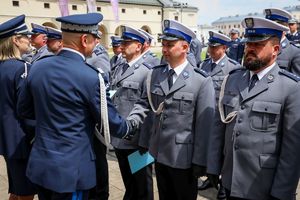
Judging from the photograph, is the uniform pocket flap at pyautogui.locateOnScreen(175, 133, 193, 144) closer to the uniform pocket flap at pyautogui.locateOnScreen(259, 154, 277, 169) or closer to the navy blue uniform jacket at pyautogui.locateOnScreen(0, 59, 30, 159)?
the uniform pocket flap at pyautogui.locateOnScreen(259, 154, 277, 169)

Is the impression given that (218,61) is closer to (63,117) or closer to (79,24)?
(79,24)

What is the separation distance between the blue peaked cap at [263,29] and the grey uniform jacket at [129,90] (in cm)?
169

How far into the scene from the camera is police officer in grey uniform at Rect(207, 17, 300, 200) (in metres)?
2.48

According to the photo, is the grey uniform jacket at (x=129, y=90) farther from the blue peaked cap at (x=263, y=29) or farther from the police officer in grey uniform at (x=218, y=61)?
the police officer in grey uniform at (x=218, y=61)

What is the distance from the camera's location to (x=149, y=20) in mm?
65375

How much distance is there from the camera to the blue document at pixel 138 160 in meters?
3.48

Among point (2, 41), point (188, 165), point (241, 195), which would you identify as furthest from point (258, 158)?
point (2, 41)

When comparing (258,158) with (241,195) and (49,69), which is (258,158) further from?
(49,69)

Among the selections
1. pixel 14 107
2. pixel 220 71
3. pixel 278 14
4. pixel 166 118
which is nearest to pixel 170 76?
pixel 166 118

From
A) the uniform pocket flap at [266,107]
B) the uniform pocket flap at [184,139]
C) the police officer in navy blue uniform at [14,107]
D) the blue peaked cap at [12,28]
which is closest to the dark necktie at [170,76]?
the uniform pocket flap at [184,139]

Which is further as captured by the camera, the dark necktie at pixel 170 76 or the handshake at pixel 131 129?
the dark necktie at pixel 170 76

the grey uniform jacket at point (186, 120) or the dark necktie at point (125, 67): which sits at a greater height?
the dark necktie at point (125, 67)

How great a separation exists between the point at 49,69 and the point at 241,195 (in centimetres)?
179

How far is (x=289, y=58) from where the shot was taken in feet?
15.9
